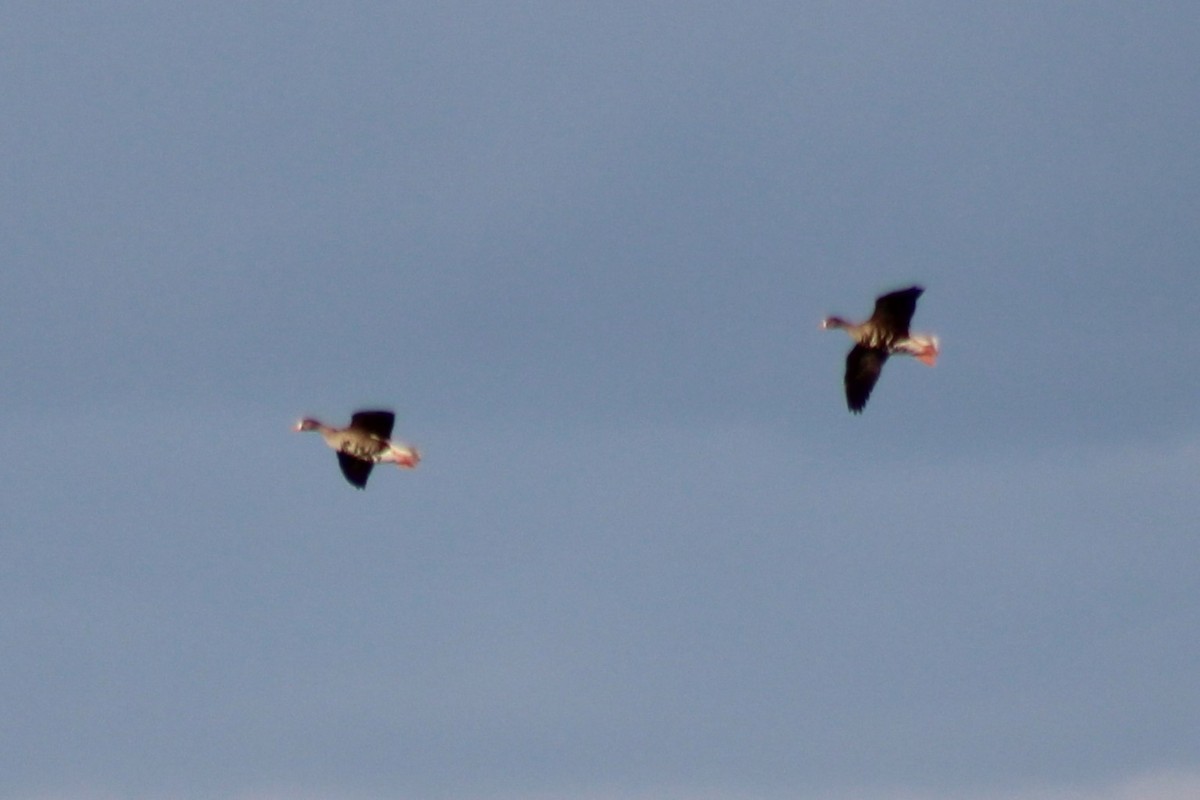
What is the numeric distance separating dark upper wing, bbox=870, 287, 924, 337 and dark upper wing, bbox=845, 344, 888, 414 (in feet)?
4.47

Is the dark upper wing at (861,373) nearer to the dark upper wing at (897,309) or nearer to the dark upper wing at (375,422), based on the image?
the dark upper wing at (897,309)

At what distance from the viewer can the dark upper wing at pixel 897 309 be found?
545 ft

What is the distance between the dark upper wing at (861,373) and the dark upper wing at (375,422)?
9019 millimetres

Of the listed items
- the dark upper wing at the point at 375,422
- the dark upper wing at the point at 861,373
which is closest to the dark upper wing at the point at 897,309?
the dark upper wing at the point at 861,373

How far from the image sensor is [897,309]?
166375 mm

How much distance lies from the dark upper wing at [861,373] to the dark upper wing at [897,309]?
4.47 ft

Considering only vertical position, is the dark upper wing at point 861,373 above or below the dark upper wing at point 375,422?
above

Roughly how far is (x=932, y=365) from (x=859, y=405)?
2728mm

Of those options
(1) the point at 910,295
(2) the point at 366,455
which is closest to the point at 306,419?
(2) the point at 366,455

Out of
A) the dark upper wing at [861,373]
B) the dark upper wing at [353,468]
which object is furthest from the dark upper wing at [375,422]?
the dark upper wing at [861,373]

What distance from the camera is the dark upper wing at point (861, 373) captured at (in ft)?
553

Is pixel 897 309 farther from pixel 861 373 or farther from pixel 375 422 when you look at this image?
pixel 375 422

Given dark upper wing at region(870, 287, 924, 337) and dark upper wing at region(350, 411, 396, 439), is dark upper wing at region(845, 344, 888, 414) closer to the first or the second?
dark upper wing at region(870, 287, 924, 337)

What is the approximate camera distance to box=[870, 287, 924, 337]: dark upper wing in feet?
545
